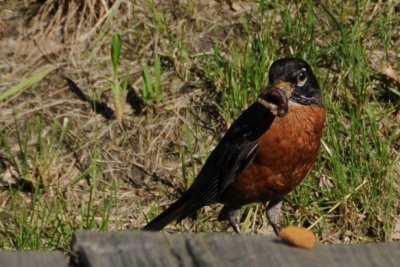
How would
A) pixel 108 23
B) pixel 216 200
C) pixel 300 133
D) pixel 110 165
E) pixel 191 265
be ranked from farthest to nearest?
pixel 108 23
pixel 110 165
pixel 216 200
pixel 300 133
pixel 191 265

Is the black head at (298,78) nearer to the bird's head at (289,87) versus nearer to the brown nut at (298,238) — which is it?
the bird's head at (289,87)

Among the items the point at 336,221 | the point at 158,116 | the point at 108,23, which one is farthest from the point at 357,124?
the point at 108,23

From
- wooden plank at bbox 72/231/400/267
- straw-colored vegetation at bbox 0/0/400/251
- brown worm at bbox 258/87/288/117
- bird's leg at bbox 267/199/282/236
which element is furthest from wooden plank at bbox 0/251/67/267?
bird's leg at bbox 267/199/282/236

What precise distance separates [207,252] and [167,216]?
2.67 metres

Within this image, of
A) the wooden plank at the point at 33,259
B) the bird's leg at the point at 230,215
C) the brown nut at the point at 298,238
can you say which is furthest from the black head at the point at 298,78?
the wooden plank at the point at 33,259

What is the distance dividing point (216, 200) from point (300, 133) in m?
0.58

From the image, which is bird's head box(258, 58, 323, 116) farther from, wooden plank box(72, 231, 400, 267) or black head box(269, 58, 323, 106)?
wooden plank box(72, 231, 400, 267)

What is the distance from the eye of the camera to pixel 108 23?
561 centimetres

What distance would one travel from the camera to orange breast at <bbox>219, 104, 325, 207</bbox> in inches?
170

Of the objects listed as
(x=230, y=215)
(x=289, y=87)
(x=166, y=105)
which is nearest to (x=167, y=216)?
(x=230, y=215)

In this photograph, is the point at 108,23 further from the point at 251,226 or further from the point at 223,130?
the point at 251,226

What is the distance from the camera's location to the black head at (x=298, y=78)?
4.32m

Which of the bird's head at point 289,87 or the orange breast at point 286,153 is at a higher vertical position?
the bird's head at point 289,87

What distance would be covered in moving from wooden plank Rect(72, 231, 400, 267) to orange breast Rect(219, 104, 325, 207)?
2373 millimetres
